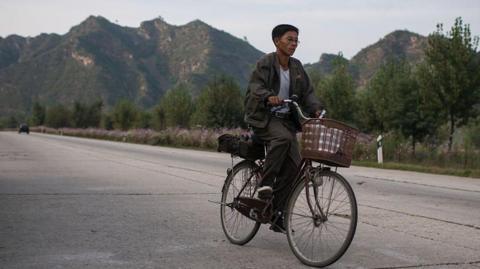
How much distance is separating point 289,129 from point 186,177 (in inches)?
327

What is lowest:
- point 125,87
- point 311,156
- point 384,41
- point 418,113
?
point 311,156

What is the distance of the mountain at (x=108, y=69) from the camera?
16125 centimetres

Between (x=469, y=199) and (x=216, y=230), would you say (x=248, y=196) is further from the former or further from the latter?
(x=469, y=199)

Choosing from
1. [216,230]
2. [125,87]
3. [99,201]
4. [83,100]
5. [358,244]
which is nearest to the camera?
[358,244]

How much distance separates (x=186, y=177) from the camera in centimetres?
1337

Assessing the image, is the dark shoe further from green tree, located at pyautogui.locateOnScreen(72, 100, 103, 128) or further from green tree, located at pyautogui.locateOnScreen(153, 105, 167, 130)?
green tree, located at pyautogui.locateOnScreen(72, 100, 103, 128)

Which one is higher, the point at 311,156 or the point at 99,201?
the point at 311,156

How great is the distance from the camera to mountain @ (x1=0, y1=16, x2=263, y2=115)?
16125cm

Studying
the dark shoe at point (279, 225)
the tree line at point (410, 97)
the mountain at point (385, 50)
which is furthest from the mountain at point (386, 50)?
the dark shoe at point (279, 225)

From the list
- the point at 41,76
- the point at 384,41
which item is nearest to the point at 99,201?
the point at 384,41

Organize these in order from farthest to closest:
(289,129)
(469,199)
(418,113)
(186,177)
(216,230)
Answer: (418,113)
(186,177)
(469,199)
(216,230)
(289,129)

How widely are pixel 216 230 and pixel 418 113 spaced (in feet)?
75.2

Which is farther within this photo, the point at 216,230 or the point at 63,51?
the point at 63,51

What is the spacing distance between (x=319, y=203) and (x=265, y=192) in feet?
1.85
